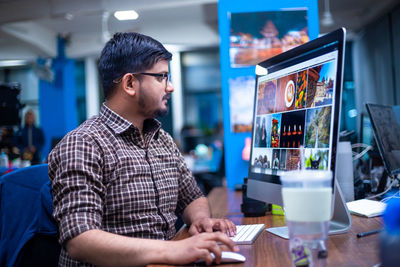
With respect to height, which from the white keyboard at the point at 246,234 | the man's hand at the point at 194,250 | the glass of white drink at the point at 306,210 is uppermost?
the glass of white drink at the point at 306,210

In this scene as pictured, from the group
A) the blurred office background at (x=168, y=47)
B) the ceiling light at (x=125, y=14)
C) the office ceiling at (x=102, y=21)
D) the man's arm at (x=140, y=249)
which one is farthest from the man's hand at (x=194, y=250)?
the ceiling light at (x=125, y=14)

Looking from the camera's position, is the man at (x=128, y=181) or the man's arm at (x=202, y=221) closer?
the man at (x=128, y=181)

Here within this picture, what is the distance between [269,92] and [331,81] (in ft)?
1.05

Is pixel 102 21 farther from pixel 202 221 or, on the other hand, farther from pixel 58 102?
pixel 202 221

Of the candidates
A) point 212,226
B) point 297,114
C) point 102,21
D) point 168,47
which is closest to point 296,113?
point 297,114

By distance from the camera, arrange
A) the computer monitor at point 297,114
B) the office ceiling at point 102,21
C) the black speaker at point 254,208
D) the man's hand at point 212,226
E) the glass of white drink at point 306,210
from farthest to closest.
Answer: the office ceiling at point 102,21
the black speaker at point 254,208
the man's hand at point 212,226
the computer monitor at point 297,114
the glass of white drink at point 306,210

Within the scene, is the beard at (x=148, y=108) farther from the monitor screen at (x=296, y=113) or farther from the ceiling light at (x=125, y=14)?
the ceiling light at (x=125, y=14)

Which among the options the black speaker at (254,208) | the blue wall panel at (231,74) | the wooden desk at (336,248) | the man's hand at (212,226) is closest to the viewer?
the wooden desk at (336,248)

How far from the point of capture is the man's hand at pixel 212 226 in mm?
1162

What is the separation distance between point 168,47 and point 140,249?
8288 millimetres

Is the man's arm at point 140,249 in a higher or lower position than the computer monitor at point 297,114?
lower

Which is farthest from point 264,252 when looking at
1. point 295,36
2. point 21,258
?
point 295,36

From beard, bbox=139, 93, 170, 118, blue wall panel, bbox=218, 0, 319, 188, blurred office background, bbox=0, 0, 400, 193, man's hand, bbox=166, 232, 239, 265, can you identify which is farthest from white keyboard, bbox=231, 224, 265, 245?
blurred office background, bbox=0, 0, 400, 193

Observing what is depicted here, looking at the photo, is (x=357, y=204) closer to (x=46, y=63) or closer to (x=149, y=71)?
(x=149, y=71)
